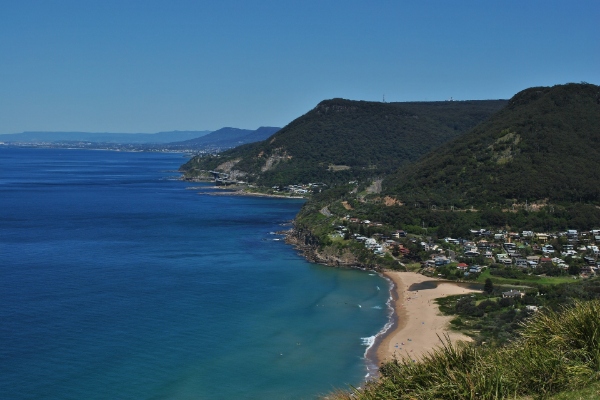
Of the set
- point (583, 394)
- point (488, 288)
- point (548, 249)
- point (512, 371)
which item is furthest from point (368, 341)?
point (548, 249)

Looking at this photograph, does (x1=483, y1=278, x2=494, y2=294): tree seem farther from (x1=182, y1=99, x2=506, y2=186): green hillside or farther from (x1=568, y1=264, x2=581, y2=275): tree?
(x1=182, y1=99, x2=506, y2=186): green hillside

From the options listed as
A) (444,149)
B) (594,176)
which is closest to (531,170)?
(594,176)

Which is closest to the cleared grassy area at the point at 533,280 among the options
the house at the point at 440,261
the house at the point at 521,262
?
the house at the point at 521,262

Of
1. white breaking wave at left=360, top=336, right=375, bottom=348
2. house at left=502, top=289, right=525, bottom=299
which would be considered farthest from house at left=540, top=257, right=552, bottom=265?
white breaking wave at left=360, top=336, right=375, bottom=348

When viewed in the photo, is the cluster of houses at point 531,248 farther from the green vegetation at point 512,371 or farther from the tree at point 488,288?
the green vegetation at point 512,371

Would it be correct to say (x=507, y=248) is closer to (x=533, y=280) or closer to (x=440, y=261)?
(x=440, y=261)

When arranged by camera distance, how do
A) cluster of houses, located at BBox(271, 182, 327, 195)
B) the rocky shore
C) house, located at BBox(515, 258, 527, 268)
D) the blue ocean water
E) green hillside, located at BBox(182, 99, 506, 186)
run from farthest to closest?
green hillside, located at BBox(182, 99, 506, 186) → cluster of houses, located at BBox(271, 182, 327, 195) → the rocky shore → house, located at BBox(515, 258, 527, 268) → the blue ocean water
